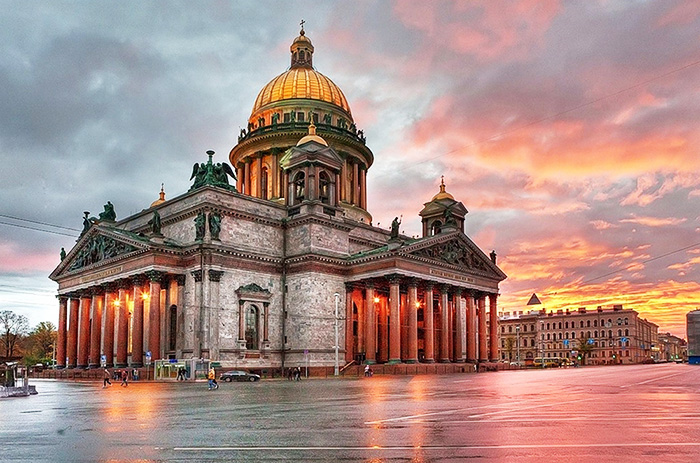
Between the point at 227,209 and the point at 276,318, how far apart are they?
11404mm

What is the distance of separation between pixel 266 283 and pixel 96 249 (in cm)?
1795

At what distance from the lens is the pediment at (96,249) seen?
211 feet

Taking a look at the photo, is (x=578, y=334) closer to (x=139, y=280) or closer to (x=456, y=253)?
(x=456, y=253)

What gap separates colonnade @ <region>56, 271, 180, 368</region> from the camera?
6088 centimetres

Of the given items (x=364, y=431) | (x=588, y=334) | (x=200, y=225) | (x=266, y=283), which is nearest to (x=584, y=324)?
(x=588, y=334)

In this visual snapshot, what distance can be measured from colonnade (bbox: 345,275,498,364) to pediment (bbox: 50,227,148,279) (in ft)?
69.1

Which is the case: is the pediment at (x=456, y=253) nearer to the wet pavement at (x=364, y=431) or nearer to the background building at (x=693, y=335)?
the background building at (x=693, y=335)

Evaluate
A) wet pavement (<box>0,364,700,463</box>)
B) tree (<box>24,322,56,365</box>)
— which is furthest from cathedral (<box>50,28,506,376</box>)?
tree (<box>24,322,56,365</box>)

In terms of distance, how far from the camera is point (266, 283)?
217ft

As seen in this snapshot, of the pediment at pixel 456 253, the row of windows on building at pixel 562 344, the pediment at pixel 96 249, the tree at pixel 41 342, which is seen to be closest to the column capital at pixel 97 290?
the pediment at pixel 96 249

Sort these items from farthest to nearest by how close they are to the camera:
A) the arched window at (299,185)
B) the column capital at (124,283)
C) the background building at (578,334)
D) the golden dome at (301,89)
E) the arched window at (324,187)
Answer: the background building at (578,334) < the golden dome at (301,89) < the arched window at (324,187) < the arched window at (299,185) < the column capital at (124,283)

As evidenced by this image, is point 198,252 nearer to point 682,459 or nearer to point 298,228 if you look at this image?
point 298,228

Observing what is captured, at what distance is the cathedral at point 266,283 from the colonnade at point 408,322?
147 millimetres

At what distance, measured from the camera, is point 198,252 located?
200 feet
